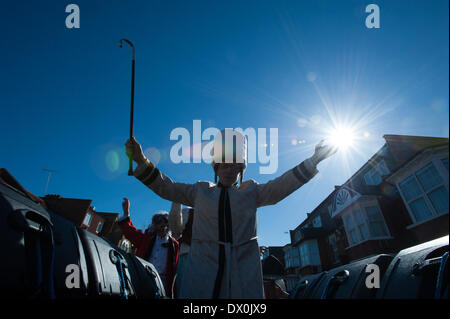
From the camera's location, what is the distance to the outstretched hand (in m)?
2.12

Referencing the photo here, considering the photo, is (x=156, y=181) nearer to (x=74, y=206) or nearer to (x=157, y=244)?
(x=157, y=244)

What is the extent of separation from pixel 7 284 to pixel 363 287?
2.67 m

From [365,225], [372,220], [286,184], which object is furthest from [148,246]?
[372,220]

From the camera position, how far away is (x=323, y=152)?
2133 millimetres

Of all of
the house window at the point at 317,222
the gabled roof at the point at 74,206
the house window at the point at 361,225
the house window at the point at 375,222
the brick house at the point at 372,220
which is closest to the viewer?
the brick house at the point at 372,220

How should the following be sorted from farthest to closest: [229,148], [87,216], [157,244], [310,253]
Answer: [87,216] → [310,253] → [157,244] → [229,148]

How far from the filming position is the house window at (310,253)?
22.3 m

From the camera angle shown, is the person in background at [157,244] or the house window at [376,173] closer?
the person in background at [157,244]

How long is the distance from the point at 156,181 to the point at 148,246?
317 cm

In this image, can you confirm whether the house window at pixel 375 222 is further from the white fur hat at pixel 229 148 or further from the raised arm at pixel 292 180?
the white fur hat at pixel 229 148

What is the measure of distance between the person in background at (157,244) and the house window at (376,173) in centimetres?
1626

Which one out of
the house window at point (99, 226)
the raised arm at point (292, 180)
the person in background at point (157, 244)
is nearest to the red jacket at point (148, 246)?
the person in background at point (157, 244)

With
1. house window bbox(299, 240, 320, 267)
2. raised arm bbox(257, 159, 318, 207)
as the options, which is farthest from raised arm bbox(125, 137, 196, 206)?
house window bbox(299, 240, 320, 267)

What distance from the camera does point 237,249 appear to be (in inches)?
72.5
